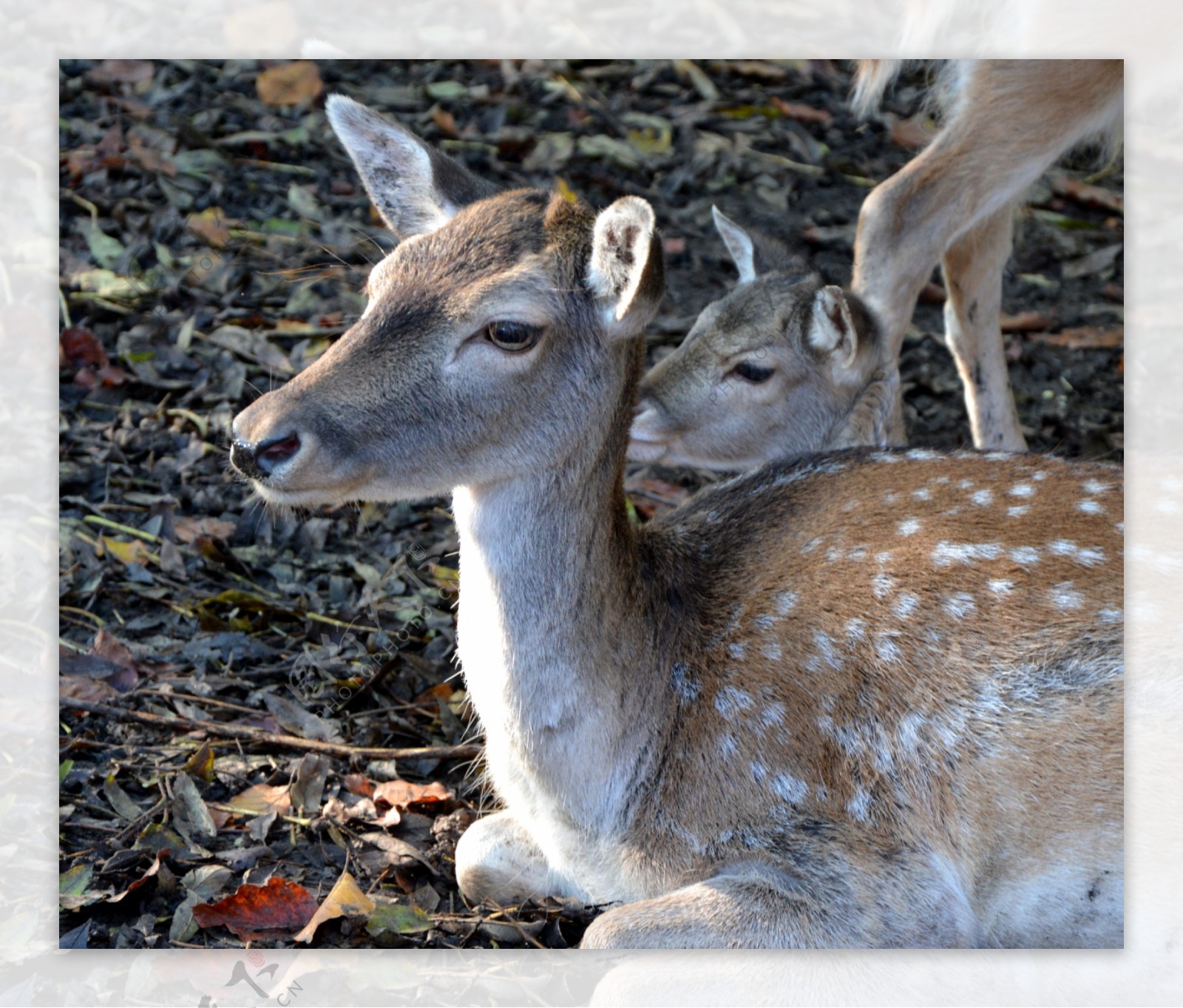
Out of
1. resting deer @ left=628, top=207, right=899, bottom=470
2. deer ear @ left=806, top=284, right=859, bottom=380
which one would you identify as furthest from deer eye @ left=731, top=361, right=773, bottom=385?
deer ear @ left=806, top=284, right=859, bottom=380

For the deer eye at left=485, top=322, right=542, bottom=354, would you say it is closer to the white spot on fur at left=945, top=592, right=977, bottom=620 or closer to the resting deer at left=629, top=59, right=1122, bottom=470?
the white spot on fur at left=945, top=592, right=977, bottom=620

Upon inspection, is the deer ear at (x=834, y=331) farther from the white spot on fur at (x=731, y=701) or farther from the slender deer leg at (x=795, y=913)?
the slender deer leg at (x=795, y=913)

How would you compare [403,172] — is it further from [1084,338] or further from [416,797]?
[1084,338]

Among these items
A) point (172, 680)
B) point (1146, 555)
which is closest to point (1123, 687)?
point (1146, 555)

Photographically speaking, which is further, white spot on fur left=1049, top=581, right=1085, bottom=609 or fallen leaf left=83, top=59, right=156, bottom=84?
fallen leaf left=83, top=59, right=156, bottom=84

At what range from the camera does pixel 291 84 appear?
4312 millimetres

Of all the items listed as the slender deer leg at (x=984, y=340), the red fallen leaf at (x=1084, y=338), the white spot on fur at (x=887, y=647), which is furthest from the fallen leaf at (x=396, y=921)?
the red fallen leaf at (x=1084, y=338)

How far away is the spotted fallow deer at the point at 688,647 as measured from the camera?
9.09ft

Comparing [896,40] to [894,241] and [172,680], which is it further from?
[172,680]

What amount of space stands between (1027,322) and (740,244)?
1039mm

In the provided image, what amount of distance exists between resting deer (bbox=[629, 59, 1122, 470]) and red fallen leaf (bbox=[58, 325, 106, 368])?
4.73ft

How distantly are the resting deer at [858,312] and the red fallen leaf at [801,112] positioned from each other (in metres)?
0.21

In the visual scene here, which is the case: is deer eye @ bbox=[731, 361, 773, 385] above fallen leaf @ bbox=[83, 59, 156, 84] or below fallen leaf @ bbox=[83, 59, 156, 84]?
below

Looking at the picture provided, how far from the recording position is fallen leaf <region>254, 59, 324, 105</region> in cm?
Result: 417
